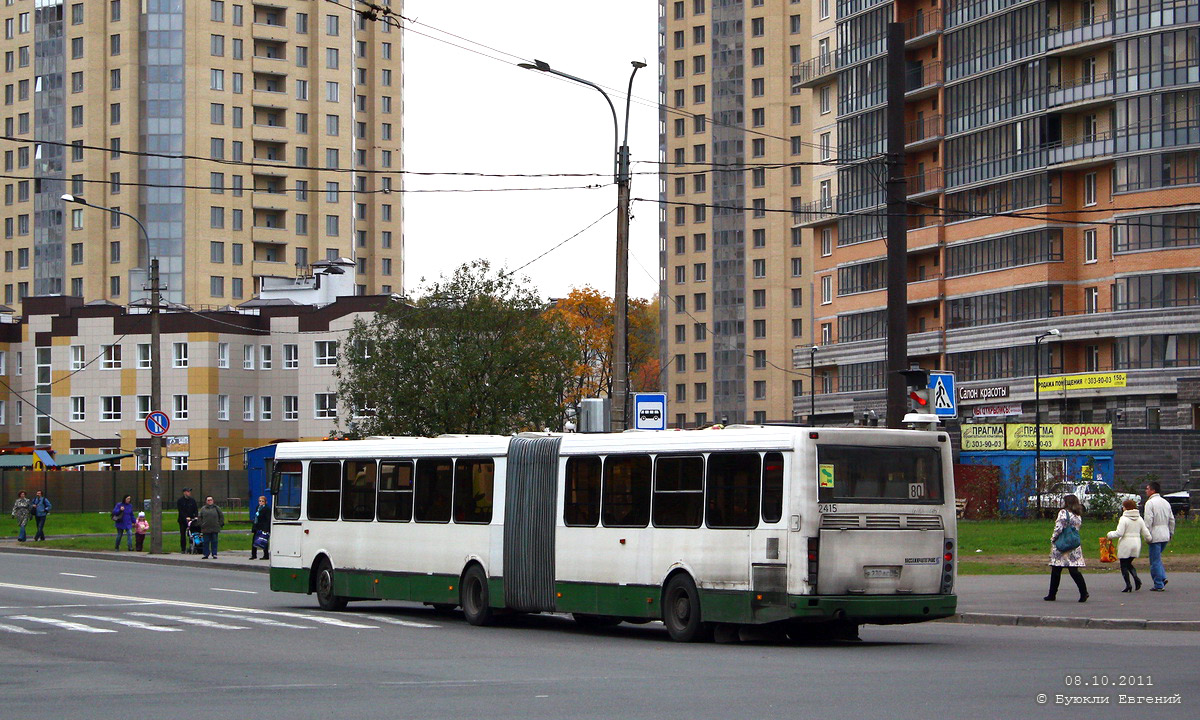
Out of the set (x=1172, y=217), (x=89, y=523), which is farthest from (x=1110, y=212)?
(x=89, y=523)

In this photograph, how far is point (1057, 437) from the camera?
219ft

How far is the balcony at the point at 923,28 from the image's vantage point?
87062 millimetres

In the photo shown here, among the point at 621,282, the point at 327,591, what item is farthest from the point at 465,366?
the point at 327,591

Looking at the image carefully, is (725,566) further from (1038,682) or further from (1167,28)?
(1167,28)

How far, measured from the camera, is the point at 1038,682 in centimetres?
1390

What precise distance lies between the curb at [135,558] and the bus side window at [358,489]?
13.2 m

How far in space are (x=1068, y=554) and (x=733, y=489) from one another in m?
6.97

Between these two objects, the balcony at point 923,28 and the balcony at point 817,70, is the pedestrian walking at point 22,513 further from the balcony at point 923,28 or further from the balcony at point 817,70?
the balcony at point 817,70

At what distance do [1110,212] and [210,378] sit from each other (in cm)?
5414

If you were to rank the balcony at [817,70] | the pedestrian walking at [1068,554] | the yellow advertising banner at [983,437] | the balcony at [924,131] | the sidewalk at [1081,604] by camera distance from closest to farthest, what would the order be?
the sidewalk at [1081,604] → the pedestrian walking at [1068,554] → the yellow advertising banner at [983,437] → the balcony at [924,131] → the balcony at [817,70]

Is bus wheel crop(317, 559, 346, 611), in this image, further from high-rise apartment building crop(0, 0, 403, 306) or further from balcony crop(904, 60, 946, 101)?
high-rise apartment building crop(0, 0, 403, 306)

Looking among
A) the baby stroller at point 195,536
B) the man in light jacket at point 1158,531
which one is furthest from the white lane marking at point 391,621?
the baby stroller at point 195,536

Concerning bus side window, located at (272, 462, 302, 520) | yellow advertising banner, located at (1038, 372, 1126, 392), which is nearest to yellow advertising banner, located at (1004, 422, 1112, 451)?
yellow advertising banner, located at (1038, 372, 1126, 392)

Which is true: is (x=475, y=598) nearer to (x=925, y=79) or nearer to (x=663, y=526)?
(x=663, y=526)
